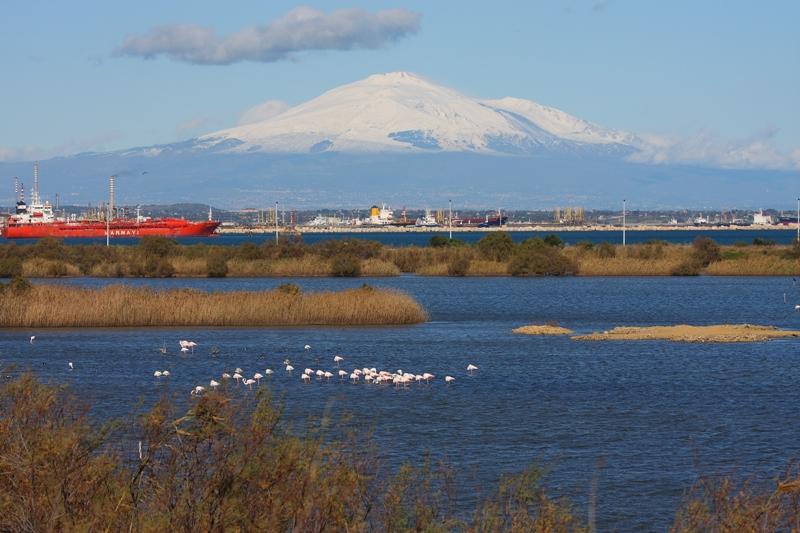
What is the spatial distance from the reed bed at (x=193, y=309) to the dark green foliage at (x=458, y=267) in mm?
31149

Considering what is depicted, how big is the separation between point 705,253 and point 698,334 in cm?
3839

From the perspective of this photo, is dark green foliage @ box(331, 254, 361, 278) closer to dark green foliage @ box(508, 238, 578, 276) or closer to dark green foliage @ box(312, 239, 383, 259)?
dark green foliage @ box(312, 239, 383, 259)

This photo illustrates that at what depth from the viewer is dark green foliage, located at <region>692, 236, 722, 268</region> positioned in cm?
7319

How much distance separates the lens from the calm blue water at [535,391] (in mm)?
18047

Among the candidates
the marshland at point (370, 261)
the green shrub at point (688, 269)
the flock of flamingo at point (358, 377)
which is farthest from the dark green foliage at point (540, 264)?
the flock of flamingo at point (358, 377)

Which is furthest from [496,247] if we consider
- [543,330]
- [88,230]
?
[88,230]

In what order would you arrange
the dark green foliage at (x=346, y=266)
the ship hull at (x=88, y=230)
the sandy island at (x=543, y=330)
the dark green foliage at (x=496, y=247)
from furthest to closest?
the ship hull at (x=88, y=230)
the dark green foliage at (x=496, y=247)
the dark green foliage at (x=346, y=266)
the sandy island at (x=543, y=330)

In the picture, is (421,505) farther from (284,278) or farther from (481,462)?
(284,278)

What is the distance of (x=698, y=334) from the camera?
36.9 meters

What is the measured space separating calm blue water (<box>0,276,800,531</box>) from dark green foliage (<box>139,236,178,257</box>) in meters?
28.6

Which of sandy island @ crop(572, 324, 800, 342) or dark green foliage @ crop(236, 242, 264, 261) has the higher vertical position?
dark green foliage @ crop(236, 242, 264, 261)

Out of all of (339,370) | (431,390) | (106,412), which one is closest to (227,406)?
(106,412)

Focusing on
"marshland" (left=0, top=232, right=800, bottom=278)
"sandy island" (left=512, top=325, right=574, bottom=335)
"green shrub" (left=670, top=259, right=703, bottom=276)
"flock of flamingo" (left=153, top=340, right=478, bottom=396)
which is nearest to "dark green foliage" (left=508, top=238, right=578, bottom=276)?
"marshland" (left=0, top=232, right=800, bottom=278)

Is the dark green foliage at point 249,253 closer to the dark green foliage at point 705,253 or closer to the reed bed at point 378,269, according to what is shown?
the reed bed at point 378,269
